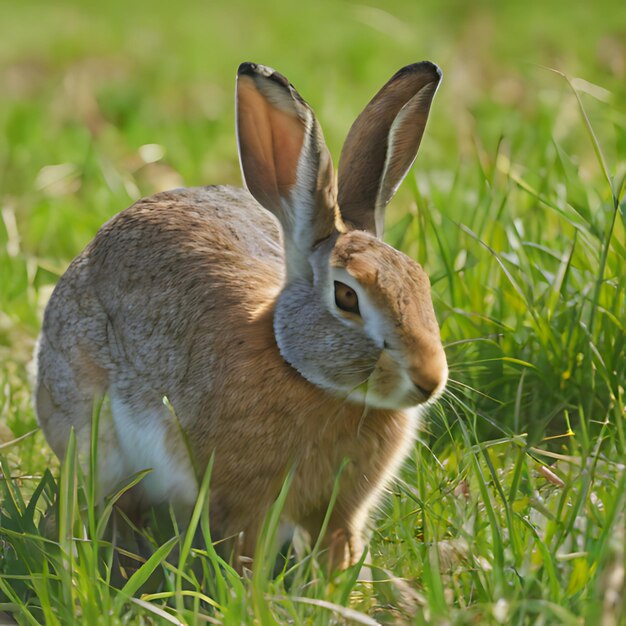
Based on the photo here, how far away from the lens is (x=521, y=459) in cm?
319

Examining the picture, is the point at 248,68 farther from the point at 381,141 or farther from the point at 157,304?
the point at 157,304

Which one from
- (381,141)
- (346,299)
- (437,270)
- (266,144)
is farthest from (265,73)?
(437,270)

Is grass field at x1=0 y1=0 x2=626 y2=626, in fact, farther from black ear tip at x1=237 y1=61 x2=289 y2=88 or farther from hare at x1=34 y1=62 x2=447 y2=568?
black ear tip at x1=237 y1=61 x2=289 y2=88

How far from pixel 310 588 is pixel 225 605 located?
28 cm

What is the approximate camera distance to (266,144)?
3.73 m

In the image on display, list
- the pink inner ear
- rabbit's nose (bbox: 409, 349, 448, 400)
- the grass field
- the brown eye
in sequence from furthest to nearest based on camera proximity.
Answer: the pink inner ear → the brown eye → rabbit's nose (bbox: 409, 349, 448, 400) → the grass field

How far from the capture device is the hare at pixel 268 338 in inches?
132

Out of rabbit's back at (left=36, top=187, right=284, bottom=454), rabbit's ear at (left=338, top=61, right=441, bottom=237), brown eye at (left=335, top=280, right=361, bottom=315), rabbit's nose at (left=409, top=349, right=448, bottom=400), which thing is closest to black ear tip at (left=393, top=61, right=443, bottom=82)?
rabbit's ear at (left=338, top=61, right=441, bottom=237)

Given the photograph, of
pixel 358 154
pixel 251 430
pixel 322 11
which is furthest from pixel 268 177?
pixel 322 11

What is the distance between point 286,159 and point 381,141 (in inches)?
12.6

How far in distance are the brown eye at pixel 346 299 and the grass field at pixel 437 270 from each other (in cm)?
45

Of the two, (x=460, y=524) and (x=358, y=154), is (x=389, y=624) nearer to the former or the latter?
(x=460, y=524)

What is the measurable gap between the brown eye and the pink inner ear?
1.41 feet

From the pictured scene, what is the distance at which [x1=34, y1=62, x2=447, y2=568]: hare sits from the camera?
336 cm
